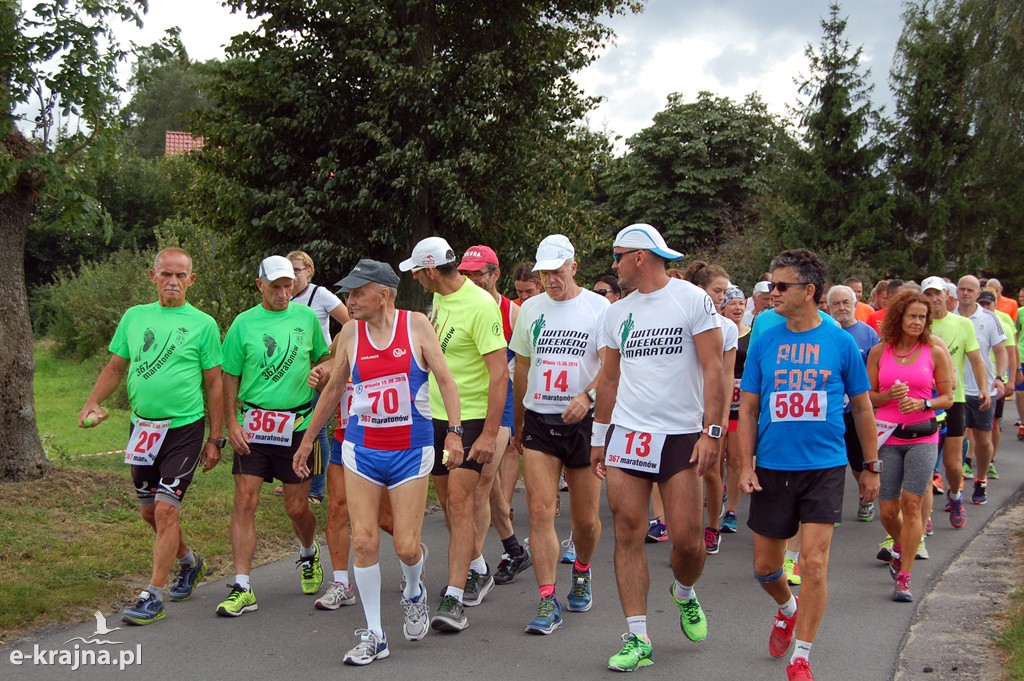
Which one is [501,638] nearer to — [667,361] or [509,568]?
[509,568]

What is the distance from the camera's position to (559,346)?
252 inches

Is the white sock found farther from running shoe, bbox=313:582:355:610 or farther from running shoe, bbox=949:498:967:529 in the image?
running shoe, bbox=949:498:967:529

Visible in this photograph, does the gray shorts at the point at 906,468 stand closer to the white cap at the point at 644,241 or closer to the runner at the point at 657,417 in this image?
the runner at the point at 657,417

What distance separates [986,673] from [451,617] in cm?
283

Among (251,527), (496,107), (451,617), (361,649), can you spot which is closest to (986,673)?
(451,617)

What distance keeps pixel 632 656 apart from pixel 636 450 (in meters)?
1.04

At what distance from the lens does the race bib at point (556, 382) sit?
6.27m

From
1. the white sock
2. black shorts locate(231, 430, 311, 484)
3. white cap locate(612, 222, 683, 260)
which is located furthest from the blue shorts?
white cap locate(612, 222, 683, 260)

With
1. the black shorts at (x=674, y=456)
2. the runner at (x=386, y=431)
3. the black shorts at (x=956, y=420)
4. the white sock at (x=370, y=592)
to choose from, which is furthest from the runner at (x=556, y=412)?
the black shorts at (x=956, y=420)

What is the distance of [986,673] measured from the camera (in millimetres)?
5348

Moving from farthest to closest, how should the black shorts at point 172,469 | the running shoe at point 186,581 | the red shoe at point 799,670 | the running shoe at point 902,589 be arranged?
the running shoe at point 902,589 < the running shoe at point 186,581 < the black shorts at point 172,469 < the red shoe at point 799,670

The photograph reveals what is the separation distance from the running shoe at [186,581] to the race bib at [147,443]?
32.8 inches

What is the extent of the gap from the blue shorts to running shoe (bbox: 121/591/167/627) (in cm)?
155

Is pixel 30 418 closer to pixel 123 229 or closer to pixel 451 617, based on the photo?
pixel 451 617
